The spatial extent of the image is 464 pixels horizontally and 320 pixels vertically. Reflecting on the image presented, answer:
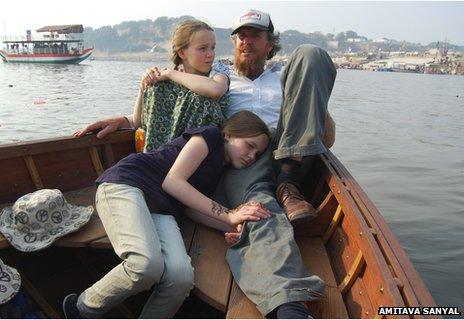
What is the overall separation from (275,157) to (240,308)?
1208 mm

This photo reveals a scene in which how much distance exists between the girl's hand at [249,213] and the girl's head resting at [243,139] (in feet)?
1.43

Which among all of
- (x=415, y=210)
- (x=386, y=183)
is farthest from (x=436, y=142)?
(x=415, y=210)

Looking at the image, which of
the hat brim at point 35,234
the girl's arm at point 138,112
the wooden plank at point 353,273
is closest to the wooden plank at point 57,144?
the girl's arm at point 138,112

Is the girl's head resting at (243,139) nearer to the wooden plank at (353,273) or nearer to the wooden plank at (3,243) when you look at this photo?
the wooden plank at (353,273)

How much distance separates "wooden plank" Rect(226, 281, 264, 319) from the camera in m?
2.12

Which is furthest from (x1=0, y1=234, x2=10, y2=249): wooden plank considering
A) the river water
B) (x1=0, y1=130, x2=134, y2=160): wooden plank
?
the river water

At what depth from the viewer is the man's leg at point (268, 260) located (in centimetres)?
208

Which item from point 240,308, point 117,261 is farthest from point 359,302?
point 117,261

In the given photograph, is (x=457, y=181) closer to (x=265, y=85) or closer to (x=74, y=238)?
(x=265, y=85)

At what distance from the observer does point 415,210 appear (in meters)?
7.04

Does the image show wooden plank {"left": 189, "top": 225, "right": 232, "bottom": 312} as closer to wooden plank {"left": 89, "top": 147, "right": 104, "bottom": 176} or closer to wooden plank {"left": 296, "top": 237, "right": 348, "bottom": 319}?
wooden plank {"left": 296, "top": 237, "right": 348, "bottom": 319}

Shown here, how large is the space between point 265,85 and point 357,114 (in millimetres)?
16450

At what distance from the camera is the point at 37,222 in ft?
8.48

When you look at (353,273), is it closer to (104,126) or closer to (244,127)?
(244,127)
